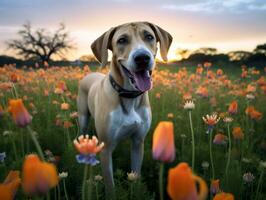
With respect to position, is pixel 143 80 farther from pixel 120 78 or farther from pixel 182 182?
pixel 182 182

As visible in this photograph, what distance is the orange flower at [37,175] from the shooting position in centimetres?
116

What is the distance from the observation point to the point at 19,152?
14.5ft

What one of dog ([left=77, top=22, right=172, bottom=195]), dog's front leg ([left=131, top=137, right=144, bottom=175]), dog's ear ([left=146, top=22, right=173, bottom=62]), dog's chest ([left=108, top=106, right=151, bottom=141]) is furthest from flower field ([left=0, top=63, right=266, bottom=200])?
dog's ear ([left=146, top=22, right=173, bottom=62])


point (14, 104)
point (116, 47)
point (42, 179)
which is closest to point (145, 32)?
point (116, 47)

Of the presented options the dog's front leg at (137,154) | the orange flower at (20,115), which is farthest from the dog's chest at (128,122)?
the orange flower at (20,115)

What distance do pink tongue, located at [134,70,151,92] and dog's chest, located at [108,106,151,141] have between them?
0.40 metres

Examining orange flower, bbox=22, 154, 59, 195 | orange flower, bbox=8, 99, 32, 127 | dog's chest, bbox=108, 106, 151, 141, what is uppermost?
orange flower, bbox=8, 99, 32, 127

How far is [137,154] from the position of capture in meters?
4.32

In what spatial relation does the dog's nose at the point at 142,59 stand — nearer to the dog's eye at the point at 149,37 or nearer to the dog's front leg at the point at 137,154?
the dog's eye at the point at 149,37

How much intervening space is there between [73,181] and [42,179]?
8.26 feet

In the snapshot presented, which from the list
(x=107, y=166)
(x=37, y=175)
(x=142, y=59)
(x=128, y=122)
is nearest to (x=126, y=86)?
(x=128, y=122)

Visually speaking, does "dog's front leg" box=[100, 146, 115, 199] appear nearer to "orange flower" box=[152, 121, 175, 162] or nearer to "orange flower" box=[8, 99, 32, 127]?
"orange flower" box=[8, 99, 32, 127]

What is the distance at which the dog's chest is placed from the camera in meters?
4.02

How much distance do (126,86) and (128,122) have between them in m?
0.39
